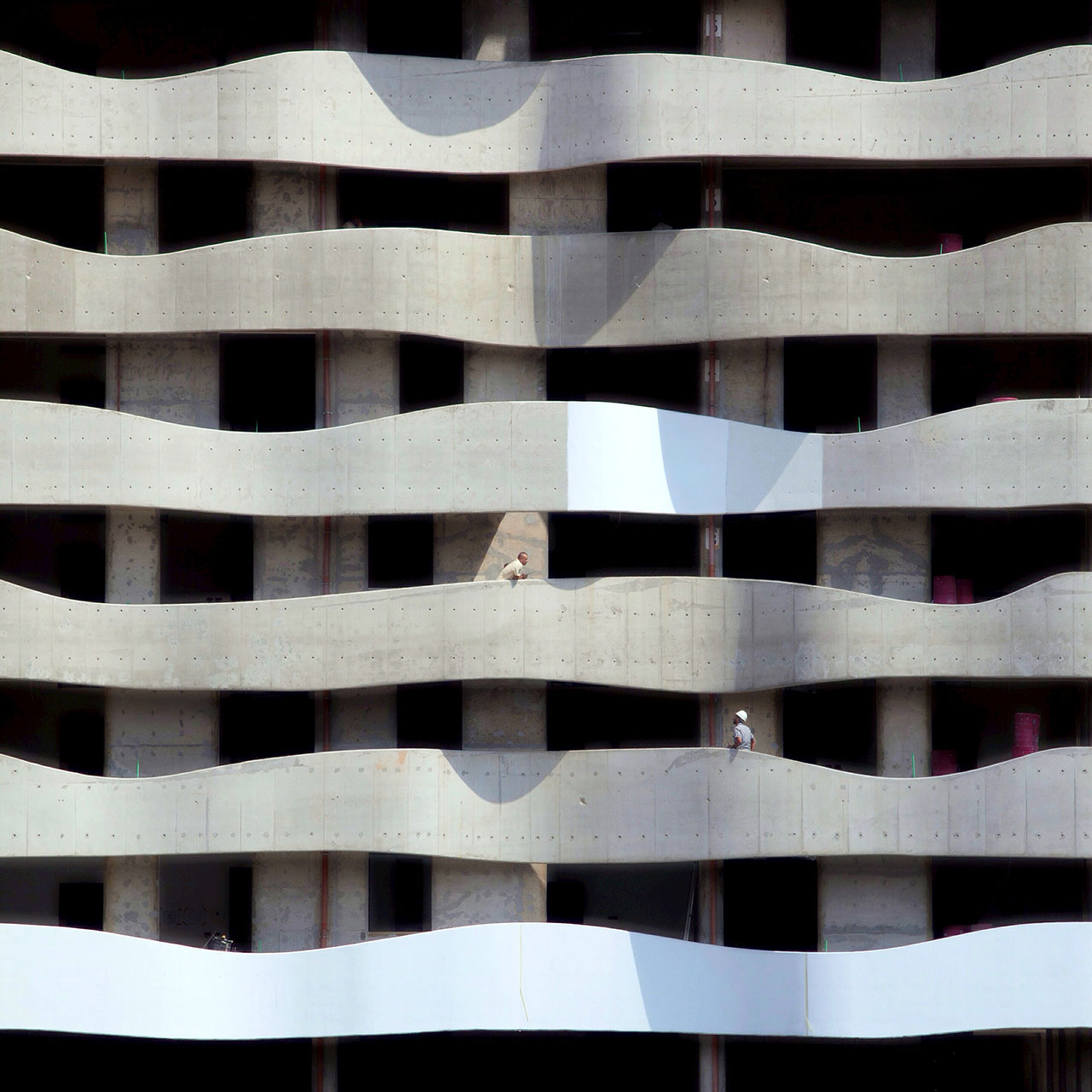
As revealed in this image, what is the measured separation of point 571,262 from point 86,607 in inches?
371

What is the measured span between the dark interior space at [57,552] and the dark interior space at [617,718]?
26.3 feet

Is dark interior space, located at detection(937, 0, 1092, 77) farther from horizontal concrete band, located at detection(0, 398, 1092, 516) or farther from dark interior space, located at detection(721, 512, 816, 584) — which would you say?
dark interior space, located at detection(721, 512, 816, 584)

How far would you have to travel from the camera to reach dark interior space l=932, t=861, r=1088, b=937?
67.8 ft

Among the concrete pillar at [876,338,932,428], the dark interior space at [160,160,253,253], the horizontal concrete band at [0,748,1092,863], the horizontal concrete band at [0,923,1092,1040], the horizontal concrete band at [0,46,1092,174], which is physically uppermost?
the horizontal concrete band at [0,46,1092,174]

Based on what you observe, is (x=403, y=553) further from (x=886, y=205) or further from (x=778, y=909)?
(x=886, y=205)

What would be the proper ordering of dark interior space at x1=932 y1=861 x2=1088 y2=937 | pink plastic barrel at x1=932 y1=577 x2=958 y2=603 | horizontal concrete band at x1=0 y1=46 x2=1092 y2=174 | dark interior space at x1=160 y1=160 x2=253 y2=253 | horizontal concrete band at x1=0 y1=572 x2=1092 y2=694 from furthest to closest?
dark interior space at x1=160 y1=160 x2=253 y2=253
dark interior space at x1=932 y1=861 x2=1088 y2=937
pink plastic barrel at x1=932 y1=577 x2=958 y2=603
horizontal concrete band at x1=0 y1=46 x2=1092 y2=174
horizontal concrete band at x1=0 y1=572 x2=1092 y2=694

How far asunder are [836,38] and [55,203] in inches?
543

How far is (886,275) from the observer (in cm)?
1948

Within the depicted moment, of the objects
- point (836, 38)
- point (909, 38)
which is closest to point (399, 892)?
point (836, 38)

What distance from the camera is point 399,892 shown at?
67.7 ft

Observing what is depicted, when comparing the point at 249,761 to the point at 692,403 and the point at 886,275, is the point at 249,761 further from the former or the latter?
the point at 886,275

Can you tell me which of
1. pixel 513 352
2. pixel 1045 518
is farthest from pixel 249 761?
pixel 1045 518

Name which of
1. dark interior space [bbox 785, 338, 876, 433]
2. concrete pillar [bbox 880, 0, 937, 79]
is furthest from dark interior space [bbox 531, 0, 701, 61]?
dark interior space [bbox 785, 338, 876, 433]

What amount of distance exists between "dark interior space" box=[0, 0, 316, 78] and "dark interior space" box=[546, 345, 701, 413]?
7.18m
